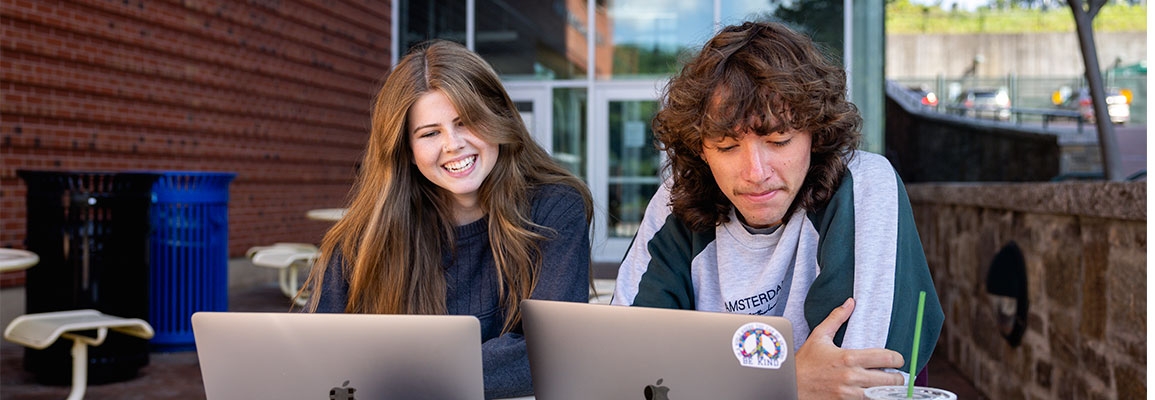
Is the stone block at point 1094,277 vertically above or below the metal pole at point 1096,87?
below

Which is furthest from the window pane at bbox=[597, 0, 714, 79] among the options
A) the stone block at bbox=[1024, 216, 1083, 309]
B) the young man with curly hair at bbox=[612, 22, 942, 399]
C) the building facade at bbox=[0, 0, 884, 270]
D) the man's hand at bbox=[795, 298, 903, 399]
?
the man's hand at bbox=[795, 298, 903, 399]

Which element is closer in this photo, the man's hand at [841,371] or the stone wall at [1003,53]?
the man's hand at [841,371]

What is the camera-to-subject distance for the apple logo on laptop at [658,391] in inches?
51.4

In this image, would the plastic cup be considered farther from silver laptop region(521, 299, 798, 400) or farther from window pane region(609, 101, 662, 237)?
window pane region(609, 101, 662, 237)

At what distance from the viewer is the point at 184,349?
5.35 meters

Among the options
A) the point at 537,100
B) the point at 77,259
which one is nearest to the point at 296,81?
the point at 537,100

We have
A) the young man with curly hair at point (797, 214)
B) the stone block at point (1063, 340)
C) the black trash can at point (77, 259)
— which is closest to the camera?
the young man with curly hair at point (797, 214)

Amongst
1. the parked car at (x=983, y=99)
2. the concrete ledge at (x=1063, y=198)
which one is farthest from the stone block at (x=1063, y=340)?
the parked car at (x=983, y=99)

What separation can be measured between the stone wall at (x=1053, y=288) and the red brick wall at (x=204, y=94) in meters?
2.91

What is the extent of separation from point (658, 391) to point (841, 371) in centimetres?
29

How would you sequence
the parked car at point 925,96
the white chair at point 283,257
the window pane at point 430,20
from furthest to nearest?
the parked car at point 925,96, the window pane at point 430,20, the white chair at point 283,257

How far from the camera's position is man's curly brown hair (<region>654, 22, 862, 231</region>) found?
1575 millimetres

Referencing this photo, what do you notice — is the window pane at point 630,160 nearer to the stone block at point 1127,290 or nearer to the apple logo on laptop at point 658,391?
the stone block at point 1127,290

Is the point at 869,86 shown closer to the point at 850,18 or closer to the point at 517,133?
the point at 850,18
